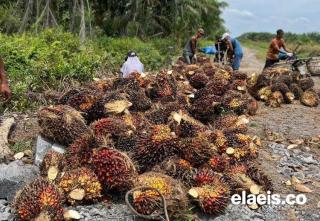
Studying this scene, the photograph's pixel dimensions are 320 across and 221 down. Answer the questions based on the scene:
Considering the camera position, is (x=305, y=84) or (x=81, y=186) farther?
(x=305, y=84)

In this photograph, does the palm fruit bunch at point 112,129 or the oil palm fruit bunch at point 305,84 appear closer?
the palm fruit bunch at point 112,129

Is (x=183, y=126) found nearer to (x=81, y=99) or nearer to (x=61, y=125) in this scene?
(x=61, y=125)

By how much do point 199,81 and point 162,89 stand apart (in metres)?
1.31

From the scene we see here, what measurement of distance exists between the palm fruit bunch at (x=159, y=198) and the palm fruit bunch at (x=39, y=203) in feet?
2.04

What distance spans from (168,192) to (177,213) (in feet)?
0.61

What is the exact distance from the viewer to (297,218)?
4230mm

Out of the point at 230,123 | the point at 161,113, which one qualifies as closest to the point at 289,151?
the point at 230,123

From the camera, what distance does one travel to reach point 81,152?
4.60m

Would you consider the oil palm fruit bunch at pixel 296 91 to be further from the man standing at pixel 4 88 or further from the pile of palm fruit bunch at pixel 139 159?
the man standing at pixel 4 88

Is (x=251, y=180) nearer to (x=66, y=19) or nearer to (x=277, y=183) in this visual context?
(x=277, y=183)

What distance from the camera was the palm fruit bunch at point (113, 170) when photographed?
13.5 feet

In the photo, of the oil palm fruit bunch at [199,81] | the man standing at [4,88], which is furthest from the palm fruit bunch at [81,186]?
the oil palm fruit bunch at [199,81]

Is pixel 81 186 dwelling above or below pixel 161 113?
below

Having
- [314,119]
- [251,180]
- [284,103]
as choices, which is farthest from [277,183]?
[284,103]
